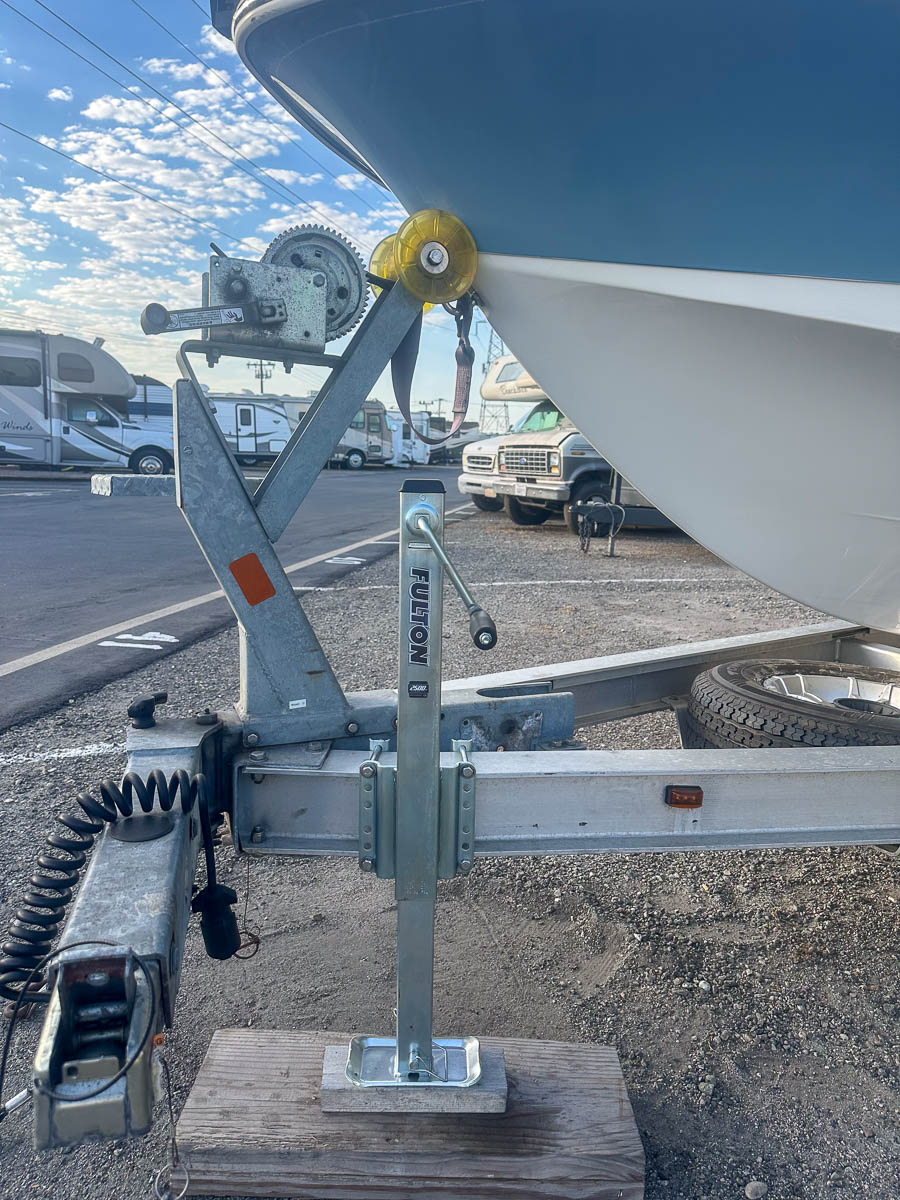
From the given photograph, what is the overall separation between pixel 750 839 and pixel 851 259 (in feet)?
4.65

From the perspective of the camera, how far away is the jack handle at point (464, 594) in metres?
1.25

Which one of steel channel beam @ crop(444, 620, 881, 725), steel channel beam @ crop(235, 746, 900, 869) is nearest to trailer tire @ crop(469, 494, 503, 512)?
steel channel beam @ crop(444, 620, 881, 725)

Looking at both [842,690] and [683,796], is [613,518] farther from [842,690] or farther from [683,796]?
[683,796]

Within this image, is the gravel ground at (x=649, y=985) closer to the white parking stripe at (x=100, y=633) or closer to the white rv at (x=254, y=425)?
the white parking stripe at (x=100, y=633)

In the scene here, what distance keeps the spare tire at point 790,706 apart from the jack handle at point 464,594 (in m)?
1.28

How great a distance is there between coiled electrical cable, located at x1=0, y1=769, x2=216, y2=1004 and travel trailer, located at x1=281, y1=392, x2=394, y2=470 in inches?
1087

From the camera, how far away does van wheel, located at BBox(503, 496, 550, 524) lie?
1236 centimetres

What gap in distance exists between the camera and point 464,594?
4.36 feet

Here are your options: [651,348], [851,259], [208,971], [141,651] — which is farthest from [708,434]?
[141,651]

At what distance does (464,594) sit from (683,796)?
→ 73 cm

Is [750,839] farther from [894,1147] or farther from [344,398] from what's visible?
[344,398]

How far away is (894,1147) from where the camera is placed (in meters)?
1.69

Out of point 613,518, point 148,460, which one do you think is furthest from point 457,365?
point 148,460

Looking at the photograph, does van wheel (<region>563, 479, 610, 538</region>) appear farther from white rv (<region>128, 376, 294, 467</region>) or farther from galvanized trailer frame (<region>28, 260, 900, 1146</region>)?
white rv (<region>128, 376, 294, 467</region>)
